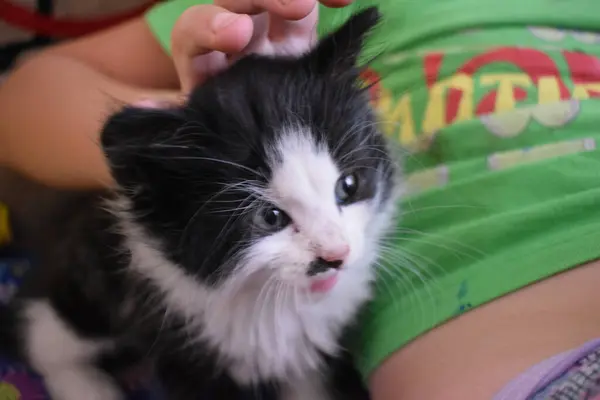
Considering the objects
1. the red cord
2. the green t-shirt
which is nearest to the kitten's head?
the green t-shirt

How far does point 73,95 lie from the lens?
3.66ft

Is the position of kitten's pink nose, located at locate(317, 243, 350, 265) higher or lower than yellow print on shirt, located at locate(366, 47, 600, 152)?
lower

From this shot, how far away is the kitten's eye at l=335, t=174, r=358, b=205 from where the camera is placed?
70 cm

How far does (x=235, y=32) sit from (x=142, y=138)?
0.16 m

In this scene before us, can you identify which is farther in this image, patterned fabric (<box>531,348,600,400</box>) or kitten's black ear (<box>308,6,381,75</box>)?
kitten's black ear (<box>308,6,381,75</box>)

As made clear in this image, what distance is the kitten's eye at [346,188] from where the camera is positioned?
0.70 metres

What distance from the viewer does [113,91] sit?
1.08 metres

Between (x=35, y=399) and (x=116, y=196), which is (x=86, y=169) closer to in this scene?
(x=116, y=196)

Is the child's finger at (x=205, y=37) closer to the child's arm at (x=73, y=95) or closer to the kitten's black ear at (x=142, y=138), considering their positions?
the kitten's black ear at (x=142, y=138)

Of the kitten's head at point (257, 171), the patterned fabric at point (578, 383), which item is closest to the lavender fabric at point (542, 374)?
the patterned fabric at point (578, 383)

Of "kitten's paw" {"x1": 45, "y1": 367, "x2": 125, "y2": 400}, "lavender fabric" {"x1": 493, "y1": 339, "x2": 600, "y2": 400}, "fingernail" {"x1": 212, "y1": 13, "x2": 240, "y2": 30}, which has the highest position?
"fingernail" {"x1": 212, "y1": 13, "x2": 240, "y2": 30}

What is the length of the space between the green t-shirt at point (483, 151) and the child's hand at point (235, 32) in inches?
6.0

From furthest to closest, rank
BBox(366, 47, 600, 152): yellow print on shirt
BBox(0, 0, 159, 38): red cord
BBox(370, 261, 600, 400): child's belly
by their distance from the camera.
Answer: BBox(0, 0, 159, 38): red cord
BBox(366, 47, 600, 152): yellow print on shirt
BBox(370, 261, 600, 400): child's belly

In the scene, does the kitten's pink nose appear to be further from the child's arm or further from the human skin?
the child's arm
